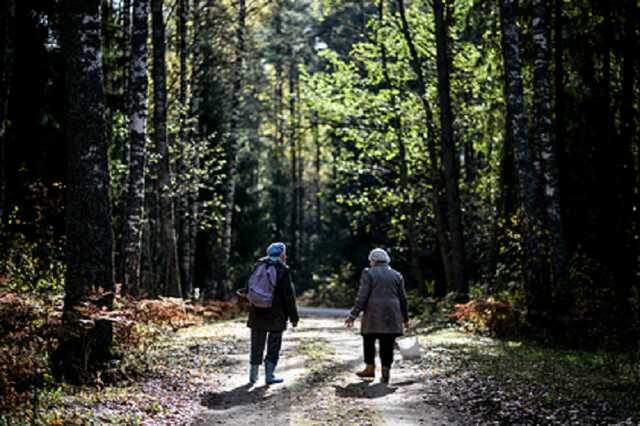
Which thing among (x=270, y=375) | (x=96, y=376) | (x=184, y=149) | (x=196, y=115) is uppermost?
(x=196, y=115)

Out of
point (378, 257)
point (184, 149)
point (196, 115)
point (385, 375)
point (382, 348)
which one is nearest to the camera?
point (385, 375)

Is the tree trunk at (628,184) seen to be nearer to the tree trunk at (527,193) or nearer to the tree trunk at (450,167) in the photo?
the tree trunk at (527,193)

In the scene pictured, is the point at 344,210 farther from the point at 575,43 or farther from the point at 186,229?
the point at 575,43

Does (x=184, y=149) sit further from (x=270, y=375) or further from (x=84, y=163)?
(x=270, y=375)

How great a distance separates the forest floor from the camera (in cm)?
931

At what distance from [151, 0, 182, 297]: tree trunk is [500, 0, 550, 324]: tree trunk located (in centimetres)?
956

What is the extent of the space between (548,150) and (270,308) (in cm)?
890

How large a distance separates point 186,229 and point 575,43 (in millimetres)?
16789

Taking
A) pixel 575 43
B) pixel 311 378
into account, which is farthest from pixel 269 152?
pixel 311 378

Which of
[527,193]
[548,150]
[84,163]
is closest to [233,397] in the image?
[84,163]

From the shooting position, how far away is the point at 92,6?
11.5m

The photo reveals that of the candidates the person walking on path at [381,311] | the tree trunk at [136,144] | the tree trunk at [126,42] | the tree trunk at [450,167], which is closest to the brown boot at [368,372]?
the person walking on path at [381,311]

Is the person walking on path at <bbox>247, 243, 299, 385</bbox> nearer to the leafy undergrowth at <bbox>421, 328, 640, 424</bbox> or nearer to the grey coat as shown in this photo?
the grey coat

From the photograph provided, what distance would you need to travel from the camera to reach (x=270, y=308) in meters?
12.2
